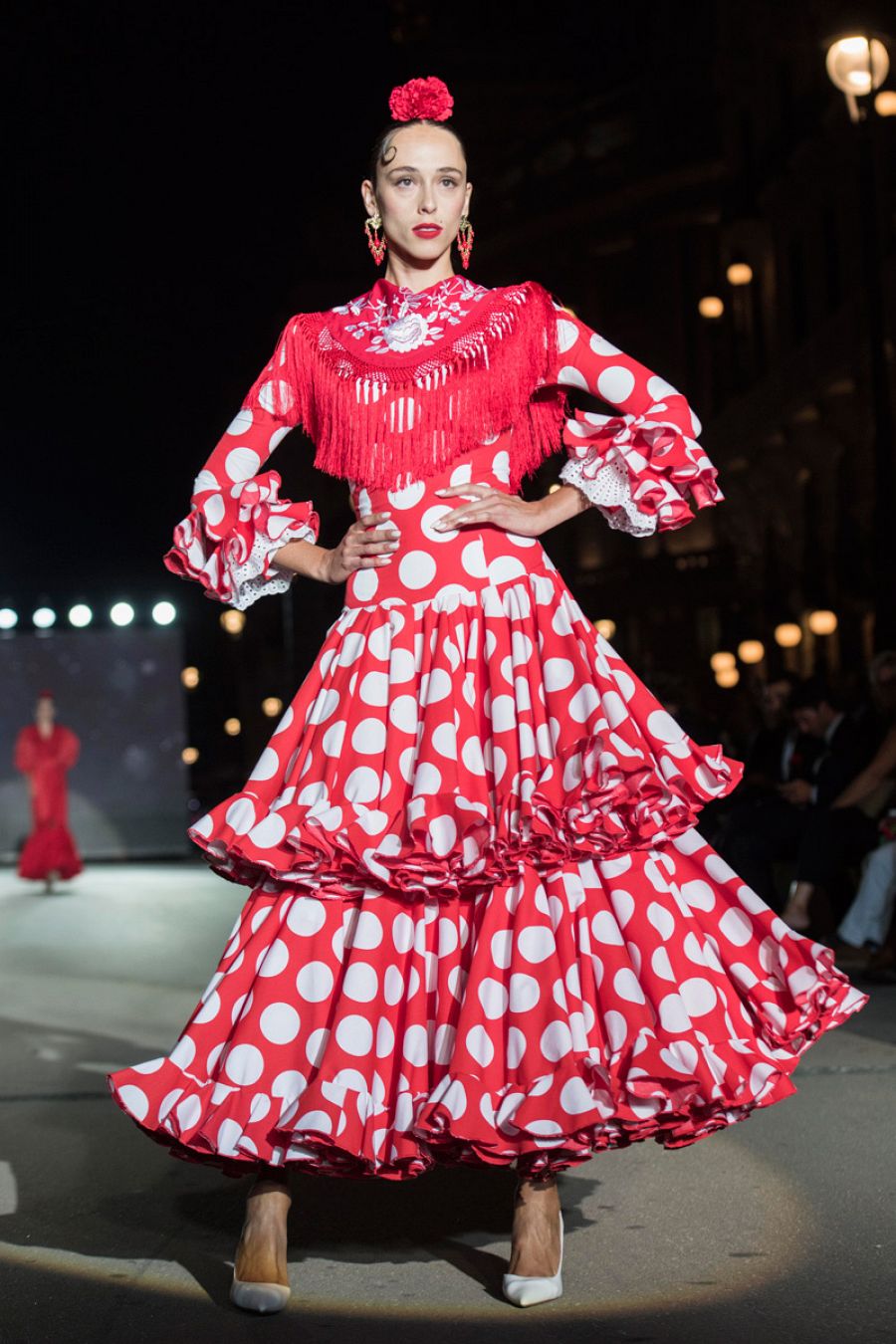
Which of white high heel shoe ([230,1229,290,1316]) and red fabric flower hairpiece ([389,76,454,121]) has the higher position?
red fabric flower hairpiece ([389,76,454,121])

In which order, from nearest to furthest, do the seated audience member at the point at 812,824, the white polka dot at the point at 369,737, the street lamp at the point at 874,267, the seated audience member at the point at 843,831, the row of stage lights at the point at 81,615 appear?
the white polka dot at the point at 369,737 < the seated audience member at the point at 843,831 < the seated audience member at the point at 812,824 < the street lamp at the point at 874,267 < the row of stage lights at the point at 81,615

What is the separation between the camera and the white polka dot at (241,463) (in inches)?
129

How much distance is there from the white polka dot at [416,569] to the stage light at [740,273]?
24292 mm

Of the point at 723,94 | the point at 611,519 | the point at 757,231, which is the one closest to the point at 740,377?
the point at 757,231

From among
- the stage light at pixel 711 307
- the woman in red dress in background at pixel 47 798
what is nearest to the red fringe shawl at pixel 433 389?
the woman in red dress in background at pixel 47 798

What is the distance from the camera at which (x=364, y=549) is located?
316 cm

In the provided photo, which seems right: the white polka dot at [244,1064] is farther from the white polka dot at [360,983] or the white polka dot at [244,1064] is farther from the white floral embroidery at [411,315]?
the white floral embroidery at [411,315]

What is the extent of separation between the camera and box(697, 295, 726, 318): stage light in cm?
2871

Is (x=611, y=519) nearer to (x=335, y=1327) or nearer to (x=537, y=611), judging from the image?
(x=537, y=611)

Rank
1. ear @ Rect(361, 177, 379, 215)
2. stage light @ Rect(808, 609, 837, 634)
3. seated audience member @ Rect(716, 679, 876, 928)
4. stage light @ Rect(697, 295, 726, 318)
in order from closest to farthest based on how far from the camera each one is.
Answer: ear @ Rect(361, 177, 379, 215), seated audience member @ Rect(716, 679, 876, 928), stage light @ Rect(808, 609, 837, 634), stage light @ Rect(697, 295, 726, 318)

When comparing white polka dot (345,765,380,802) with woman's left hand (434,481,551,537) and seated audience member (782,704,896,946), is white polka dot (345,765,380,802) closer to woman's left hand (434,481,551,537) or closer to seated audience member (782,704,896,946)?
woman's left hand (434,481,551,537)

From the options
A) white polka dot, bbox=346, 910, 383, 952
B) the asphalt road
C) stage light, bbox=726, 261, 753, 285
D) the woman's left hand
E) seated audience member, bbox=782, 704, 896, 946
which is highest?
stage light, bbox=726, 261, 753, 285

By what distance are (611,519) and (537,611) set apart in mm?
255

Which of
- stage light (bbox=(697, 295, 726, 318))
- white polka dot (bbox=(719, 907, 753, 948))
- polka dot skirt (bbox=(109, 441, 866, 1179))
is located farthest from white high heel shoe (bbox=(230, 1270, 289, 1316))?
stage light (bbox=(697, 295, 726, 318))
